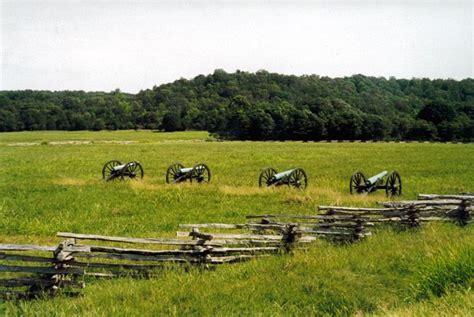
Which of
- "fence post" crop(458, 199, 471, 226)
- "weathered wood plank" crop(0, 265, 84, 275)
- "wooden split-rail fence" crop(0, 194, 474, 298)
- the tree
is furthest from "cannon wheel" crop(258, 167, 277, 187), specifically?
the tree

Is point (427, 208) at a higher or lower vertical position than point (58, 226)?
higher

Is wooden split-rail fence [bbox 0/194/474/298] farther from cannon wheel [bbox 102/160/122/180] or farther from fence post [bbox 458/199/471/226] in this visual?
cannon wheel [bbox 102/160/122/180]

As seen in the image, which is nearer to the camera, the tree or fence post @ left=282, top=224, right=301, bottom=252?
fence post @ left=282, top=224, right=301, bottom=252

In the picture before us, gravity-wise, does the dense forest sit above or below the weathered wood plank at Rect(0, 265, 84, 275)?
above

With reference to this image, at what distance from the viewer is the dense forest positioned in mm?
83625

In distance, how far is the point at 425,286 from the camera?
6.50 meters

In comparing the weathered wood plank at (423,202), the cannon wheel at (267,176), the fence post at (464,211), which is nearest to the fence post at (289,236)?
the weathered wood plank at (423,202)

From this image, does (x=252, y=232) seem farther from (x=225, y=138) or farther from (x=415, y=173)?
(x=225, y=138)

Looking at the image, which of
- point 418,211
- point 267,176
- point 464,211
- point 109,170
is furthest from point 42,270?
point 109,170

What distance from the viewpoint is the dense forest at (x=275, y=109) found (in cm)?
8362

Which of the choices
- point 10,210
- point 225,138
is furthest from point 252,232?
point 225,138

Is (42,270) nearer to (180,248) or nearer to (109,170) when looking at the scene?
(180,248)

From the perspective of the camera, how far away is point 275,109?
87.5 metres

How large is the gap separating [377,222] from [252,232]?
331cm
